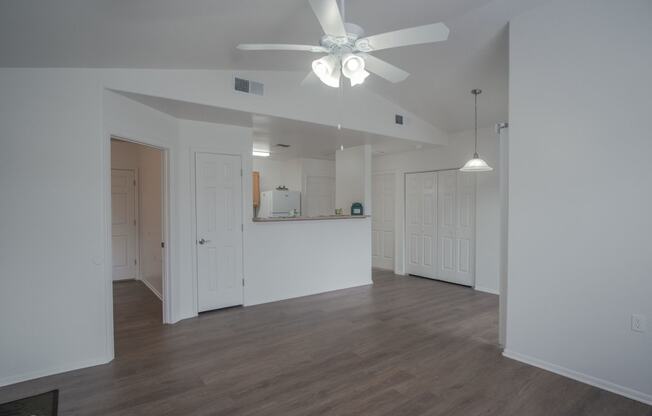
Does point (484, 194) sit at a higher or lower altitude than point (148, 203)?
higher

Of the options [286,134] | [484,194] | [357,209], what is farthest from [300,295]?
[484,194]

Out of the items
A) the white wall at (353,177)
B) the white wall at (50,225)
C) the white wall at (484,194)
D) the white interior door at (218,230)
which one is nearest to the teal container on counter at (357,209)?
the white wall at (353,177)

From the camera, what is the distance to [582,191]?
2590mm

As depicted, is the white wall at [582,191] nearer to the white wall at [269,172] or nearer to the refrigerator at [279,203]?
the refrigerator at [279,203]

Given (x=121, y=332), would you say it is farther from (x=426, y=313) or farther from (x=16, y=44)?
(x=426, y=313)

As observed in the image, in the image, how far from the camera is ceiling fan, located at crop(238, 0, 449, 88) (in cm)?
180

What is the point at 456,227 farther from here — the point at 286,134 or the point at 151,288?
the point at 151,288

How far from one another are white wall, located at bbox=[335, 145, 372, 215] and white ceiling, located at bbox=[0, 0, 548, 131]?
1964 mm

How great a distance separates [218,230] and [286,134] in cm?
172

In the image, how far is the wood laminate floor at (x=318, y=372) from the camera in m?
2.29

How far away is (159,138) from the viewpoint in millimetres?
3615

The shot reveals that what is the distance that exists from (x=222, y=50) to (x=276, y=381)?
2939 millimetres

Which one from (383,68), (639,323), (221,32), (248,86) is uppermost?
(221,32)

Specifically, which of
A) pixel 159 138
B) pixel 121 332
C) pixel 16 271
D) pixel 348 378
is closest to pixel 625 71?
pixel 348 378
